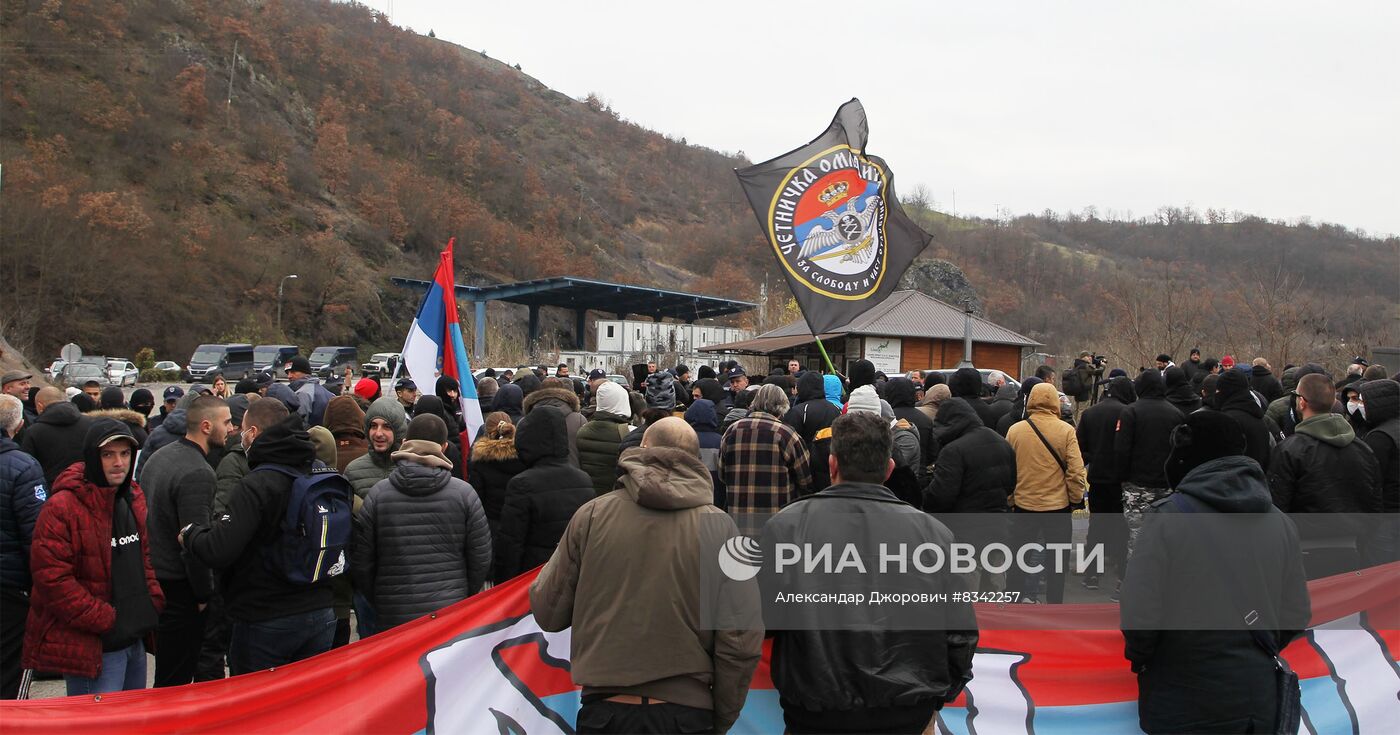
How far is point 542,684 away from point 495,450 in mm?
1992

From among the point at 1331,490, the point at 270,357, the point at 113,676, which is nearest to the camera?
the point at 113,676

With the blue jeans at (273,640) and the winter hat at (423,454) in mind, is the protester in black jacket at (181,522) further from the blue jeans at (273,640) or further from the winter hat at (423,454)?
the winter hat at (423,454)

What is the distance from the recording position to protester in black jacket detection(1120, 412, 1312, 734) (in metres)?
3.52

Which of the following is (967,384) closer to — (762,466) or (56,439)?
(762,466)

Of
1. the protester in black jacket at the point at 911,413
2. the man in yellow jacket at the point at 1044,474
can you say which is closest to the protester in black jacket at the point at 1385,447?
the man in yellow jacket at the point at 1044,474

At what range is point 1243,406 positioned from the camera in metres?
6.25

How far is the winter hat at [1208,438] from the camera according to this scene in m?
3.66

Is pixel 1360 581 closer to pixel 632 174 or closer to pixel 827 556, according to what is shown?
pixel 827 556

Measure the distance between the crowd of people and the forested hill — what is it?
2351 centimetres

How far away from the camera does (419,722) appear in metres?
4.07

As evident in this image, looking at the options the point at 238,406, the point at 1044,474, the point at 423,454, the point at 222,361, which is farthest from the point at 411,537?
the point at 222,361

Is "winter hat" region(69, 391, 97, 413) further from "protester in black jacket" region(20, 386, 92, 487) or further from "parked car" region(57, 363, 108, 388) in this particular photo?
"parked car" region(57, 363, 108, 388)

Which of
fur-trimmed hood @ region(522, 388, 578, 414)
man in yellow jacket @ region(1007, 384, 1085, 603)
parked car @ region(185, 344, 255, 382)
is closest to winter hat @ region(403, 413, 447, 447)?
fur-trimmed hood @ region(522, 388, 578, 414)

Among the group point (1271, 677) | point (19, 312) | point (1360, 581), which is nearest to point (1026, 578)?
point (1360, 581)
